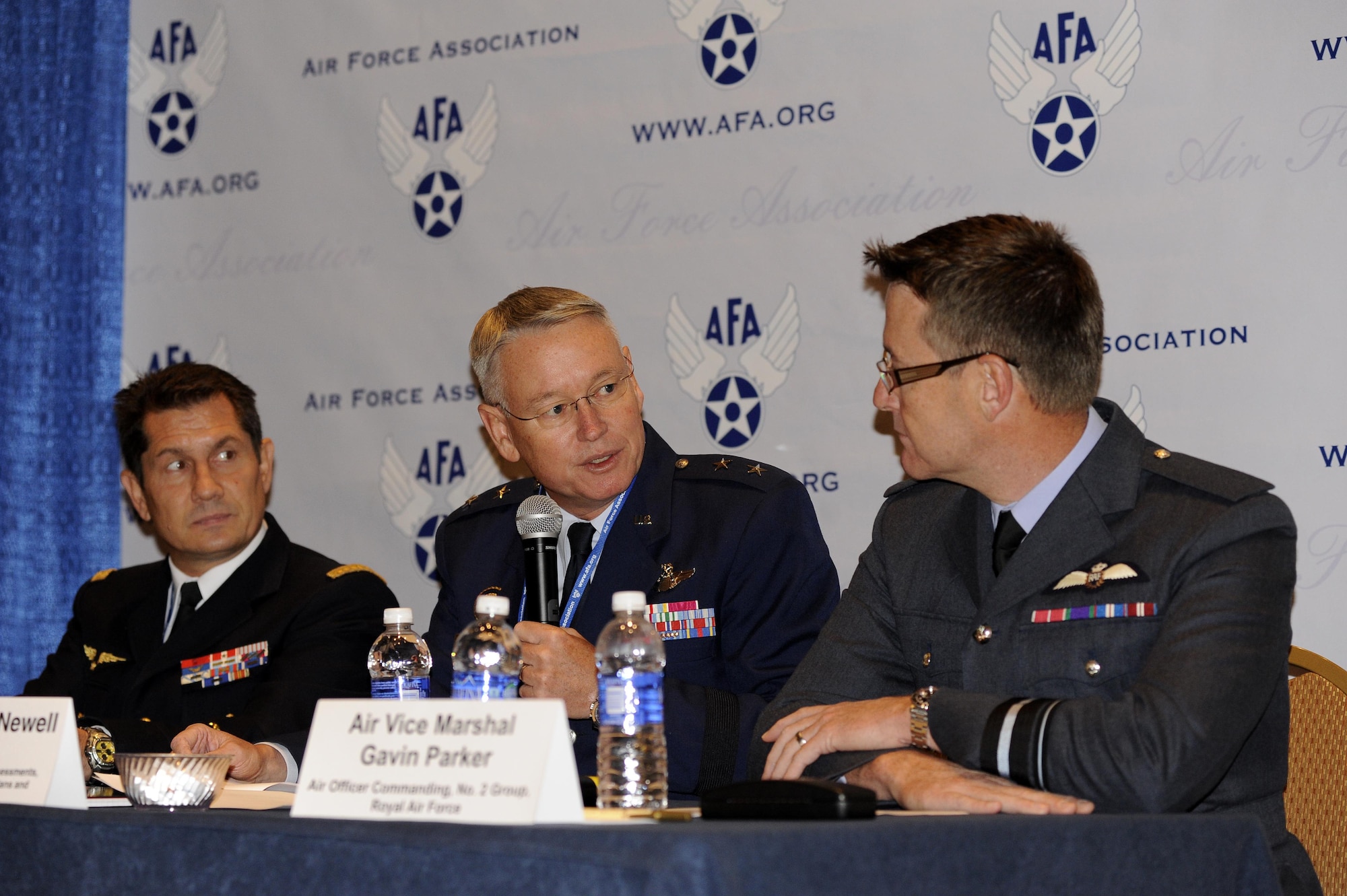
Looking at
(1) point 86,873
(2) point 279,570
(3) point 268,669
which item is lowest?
(1) point 86,873

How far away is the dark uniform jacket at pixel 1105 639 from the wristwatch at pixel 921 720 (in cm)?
4

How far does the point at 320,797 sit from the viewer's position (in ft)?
4.81

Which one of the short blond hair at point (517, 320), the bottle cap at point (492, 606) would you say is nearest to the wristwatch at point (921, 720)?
the bottle cap at point (492, 606)

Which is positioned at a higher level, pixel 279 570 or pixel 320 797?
pixel 279 570

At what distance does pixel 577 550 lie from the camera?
2.94 meters

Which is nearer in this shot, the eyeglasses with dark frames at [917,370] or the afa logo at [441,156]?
the eyeglasses with dark frames at [917,370]

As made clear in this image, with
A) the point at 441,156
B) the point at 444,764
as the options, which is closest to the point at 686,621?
the point at 444,764

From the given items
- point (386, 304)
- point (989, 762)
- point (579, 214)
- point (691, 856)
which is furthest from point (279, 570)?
point (691, 856)

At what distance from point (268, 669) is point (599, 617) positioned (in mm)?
1007

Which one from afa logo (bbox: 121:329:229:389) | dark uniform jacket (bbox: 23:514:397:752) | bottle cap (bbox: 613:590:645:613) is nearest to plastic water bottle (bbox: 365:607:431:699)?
dark uniform jacket (bbox: 23:514:397:752)

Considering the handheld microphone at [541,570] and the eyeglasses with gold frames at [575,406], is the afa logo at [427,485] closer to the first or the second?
the eyeglasses with gold frames at [575,406]

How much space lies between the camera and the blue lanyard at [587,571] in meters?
2.85

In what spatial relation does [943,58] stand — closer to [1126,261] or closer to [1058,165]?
[1058,165]

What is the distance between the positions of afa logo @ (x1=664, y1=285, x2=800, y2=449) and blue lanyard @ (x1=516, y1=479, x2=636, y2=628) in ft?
2.79
